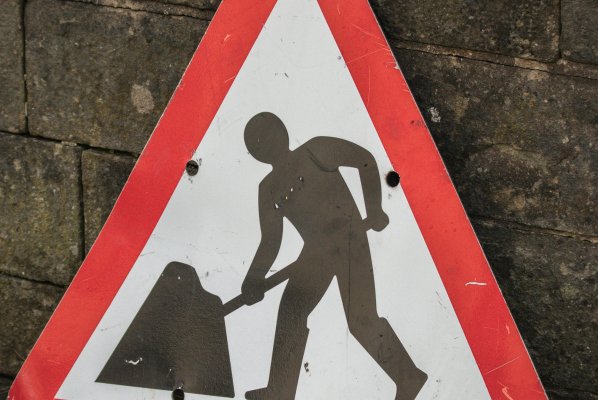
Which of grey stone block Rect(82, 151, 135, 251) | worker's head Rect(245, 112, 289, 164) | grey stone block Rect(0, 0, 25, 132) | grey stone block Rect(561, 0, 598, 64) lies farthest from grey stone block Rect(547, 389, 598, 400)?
grey stone block Rect(0, 0, 25, 132)

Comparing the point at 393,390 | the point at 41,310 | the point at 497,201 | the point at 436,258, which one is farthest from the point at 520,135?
the point at 41,310

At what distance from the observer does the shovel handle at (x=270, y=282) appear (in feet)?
Answer: 4.57

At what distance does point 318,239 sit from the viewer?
1382 mm

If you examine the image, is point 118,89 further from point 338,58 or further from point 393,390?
point 393,390

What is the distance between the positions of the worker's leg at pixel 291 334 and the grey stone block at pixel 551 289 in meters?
0.60

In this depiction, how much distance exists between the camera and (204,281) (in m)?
1.40

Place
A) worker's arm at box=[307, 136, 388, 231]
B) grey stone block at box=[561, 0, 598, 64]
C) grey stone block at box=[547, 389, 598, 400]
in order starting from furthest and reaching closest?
grey stone block at box=[547, 389, 598, 400], grey stone block at box=[561, 0, 598, 64], worker's arm at box=[307, 136, 388, 231]

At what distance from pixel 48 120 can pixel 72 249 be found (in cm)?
40

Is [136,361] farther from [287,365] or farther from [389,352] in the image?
[389,352]

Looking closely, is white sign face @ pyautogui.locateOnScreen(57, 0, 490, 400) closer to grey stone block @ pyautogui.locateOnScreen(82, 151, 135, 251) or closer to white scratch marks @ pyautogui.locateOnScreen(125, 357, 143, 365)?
white scratch marks @ pyautogui.locateOnScreen(125, 357, 143, 365)

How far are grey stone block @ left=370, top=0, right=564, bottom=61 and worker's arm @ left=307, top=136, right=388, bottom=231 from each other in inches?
18.9

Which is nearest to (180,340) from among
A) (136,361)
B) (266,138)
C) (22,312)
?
(136,361)

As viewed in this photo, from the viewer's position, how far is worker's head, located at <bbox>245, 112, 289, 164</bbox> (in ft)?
4.53

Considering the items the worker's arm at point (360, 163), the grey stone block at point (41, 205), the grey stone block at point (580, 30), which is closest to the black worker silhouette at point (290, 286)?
the worker's arm at point (360, 163)
